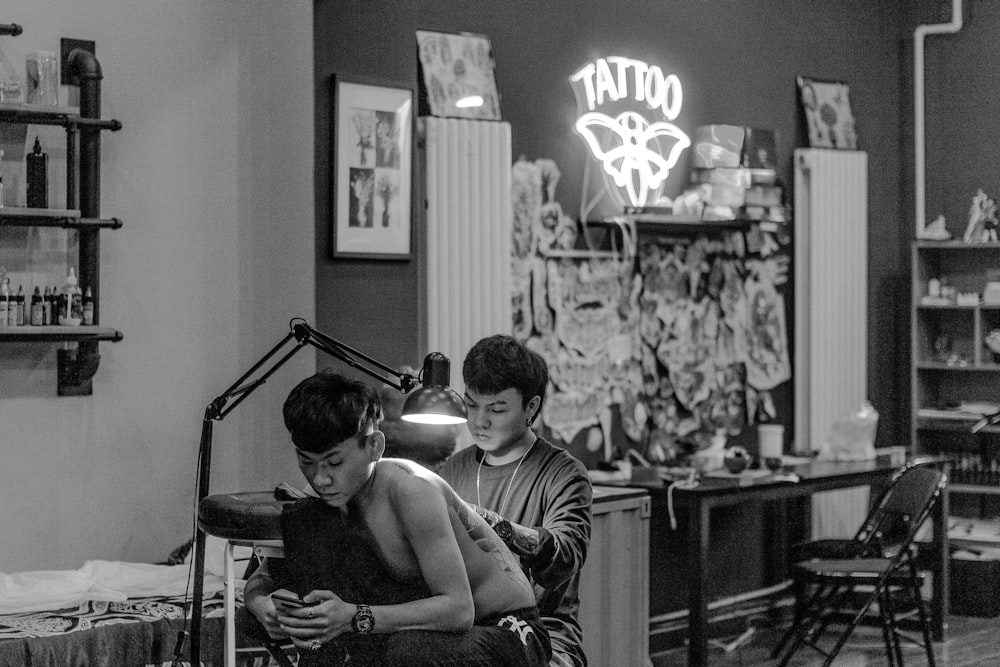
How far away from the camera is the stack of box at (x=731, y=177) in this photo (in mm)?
6105

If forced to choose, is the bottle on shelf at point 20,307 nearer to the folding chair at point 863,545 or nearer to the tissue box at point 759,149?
the folding chair at point 863,545

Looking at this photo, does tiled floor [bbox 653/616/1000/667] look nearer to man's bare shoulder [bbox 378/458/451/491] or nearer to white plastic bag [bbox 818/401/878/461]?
white plastic bag [bbox 818/401/878/461]

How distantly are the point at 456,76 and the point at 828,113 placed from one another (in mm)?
2548

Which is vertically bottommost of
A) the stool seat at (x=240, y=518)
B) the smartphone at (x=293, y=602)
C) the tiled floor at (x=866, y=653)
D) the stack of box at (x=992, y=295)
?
the tiled floor at (x=866, y=653)

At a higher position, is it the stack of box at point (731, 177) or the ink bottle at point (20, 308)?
the stack of box at point (731, 177)

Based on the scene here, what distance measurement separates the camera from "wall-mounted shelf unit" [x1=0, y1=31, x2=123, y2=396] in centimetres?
398

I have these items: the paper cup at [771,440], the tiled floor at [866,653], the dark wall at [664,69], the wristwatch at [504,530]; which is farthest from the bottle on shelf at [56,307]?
the paper cup at [771,440]

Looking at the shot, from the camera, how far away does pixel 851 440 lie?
6.33 meters

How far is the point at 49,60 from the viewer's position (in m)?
4.00

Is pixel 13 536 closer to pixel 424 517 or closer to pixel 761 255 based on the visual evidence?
pixel 424 517

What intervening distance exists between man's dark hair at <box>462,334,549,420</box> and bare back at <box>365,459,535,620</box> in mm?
452

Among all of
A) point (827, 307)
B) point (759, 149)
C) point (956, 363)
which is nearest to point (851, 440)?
point (827, 307)

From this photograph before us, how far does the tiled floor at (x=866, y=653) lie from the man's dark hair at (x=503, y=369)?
3.19m

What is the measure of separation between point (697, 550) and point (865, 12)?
3.60 metres
